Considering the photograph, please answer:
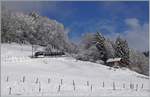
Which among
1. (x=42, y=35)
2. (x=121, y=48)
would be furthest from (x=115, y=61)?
(x=42, y=35)

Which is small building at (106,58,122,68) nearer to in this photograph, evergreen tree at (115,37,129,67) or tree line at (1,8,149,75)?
evergreen tree at (115,37,129,67)

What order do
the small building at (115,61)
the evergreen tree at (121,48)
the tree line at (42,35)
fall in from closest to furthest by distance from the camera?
the evergreen tree at (121,48)
the small building at (115,61)
the tree line at (42,35)

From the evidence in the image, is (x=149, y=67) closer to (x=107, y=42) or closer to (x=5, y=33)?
(x=5, y=33)

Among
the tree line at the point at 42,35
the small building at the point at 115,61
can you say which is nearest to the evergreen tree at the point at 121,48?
the small building at the point at 115,61

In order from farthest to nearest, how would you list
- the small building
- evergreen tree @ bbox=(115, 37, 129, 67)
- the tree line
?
1. the tree line
2. the small building
3. evergreen tree @ bbox=(115, 37, 129, 67)

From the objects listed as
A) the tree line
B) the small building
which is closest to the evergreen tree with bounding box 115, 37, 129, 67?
the small building

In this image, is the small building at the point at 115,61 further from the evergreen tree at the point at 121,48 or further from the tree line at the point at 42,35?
the tree line at the point at 42,35

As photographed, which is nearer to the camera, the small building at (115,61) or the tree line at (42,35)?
the small building at (115,61)

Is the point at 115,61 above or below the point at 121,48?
below

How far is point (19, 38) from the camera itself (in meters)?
86.5

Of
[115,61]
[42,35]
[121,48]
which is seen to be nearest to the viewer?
[121,48]

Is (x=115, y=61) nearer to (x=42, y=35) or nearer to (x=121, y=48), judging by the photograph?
(x=121, y=48)

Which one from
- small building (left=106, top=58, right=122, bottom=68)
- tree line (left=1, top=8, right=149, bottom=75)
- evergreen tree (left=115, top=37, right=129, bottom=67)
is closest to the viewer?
evergreen tree (left=115, top=37, right=129, bottom=67)

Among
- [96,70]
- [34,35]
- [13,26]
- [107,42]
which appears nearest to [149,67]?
[96,70]
